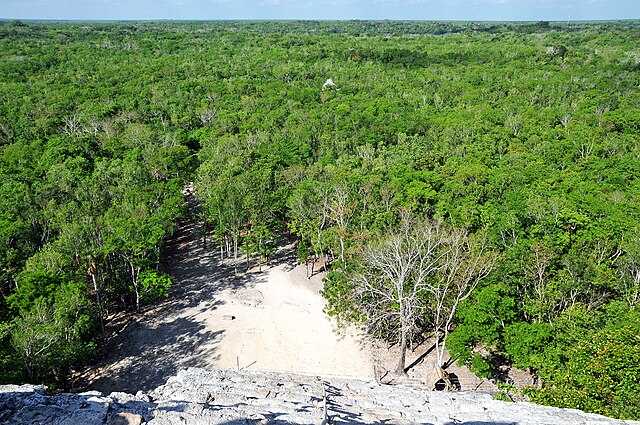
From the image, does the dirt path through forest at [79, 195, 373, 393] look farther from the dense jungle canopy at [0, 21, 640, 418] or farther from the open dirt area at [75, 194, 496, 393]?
the dense jungle canopy at [0, 21, 640, 418]

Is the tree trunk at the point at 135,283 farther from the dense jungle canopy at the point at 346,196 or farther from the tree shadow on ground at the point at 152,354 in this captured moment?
the tree shadow on ground at the point at 152,354

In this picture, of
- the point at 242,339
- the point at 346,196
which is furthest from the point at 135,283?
the point at 346,196

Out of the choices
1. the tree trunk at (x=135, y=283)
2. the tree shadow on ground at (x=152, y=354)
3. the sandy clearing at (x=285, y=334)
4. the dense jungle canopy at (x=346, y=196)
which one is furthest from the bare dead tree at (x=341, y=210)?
the tree trunk at (x=135, y=283)

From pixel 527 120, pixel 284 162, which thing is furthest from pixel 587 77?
pixel 284 162

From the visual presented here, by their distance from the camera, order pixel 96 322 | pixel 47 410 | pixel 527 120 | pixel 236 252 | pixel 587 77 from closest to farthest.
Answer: pixel 47 410
pixel 96 322
pixel 236 252
pixel 527 120
pixel 587 77

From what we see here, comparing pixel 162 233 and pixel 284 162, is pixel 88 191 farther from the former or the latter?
pixel 284 162
